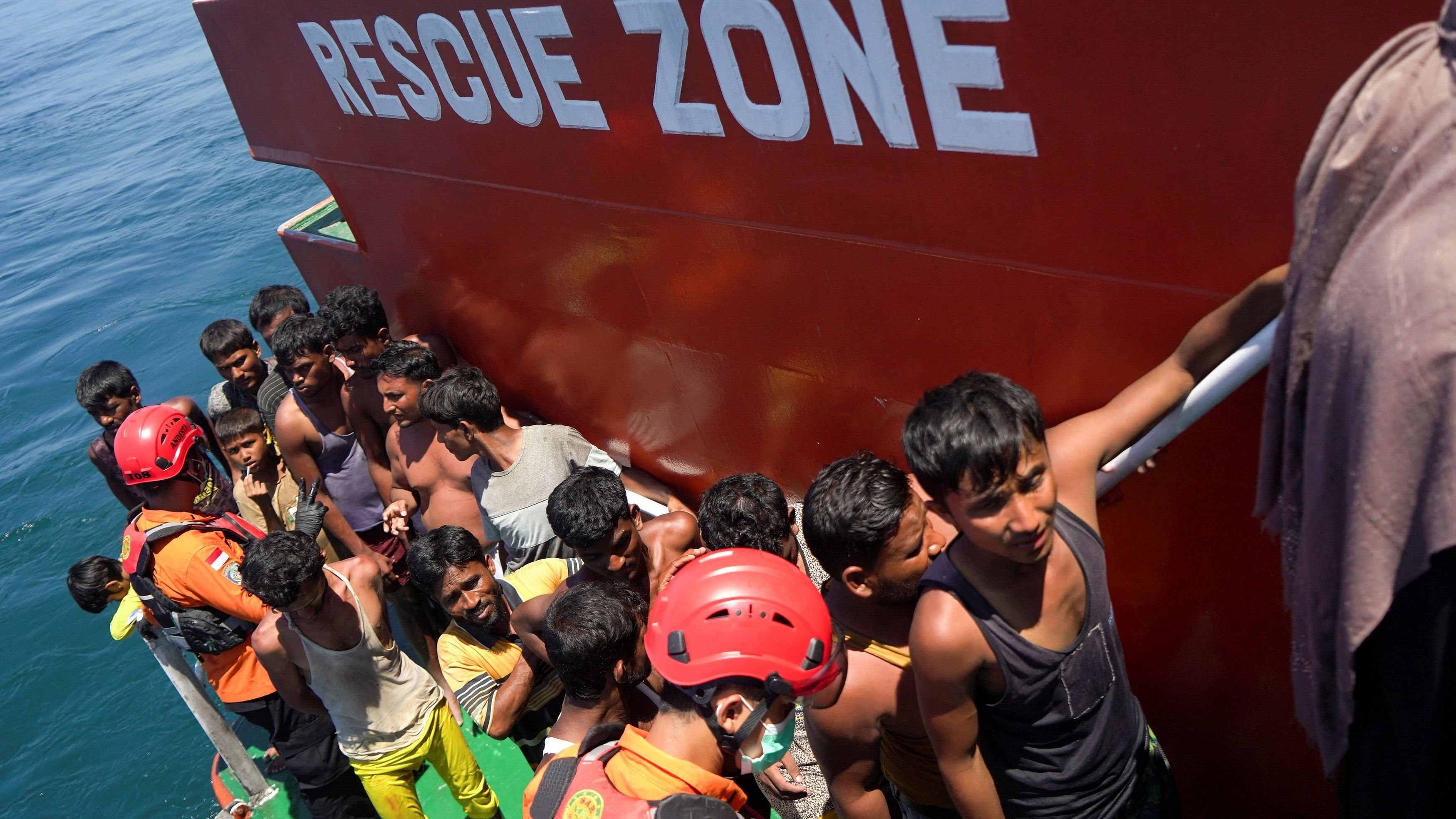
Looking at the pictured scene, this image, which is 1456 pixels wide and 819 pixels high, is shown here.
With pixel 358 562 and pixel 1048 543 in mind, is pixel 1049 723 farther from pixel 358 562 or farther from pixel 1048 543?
pixel 358 562

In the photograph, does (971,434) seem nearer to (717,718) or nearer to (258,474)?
(717,718)

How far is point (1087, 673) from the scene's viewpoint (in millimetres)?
2186

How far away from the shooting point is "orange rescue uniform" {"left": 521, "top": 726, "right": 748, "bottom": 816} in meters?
2.23

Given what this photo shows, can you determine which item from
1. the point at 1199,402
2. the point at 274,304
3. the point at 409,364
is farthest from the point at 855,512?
the point at 274,304

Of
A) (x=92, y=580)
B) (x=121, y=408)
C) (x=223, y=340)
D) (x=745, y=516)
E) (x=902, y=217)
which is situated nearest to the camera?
(x=902, y=217)

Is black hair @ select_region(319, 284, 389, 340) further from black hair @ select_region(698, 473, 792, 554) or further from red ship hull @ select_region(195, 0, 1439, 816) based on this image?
black hair @ select_region(698, 473, 792, 554)

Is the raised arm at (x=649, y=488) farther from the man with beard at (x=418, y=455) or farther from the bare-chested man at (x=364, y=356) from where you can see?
the bare-chested man at (x=364, y=356)

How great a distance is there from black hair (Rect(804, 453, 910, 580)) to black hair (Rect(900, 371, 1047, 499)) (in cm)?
32

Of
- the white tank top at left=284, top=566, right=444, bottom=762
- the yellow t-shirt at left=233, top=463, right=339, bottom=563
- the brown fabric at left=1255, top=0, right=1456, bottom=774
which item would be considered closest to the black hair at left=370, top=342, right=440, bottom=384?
the white tank top at left=284, top=566, right=444, bottom=762

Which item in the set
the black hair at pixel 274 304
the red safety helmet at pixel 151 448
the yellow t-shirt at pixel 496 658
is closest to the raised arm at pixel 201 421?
the black hair at pixel 274 304

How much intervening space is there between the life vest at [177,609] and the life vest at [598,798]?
2.41 m

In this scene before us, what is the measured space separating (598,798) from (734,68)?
1.99 m

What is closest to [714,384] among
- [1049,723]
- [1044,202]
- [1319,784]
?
[1044,202]

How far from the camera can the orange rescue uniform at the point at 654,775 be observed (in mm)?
2232
